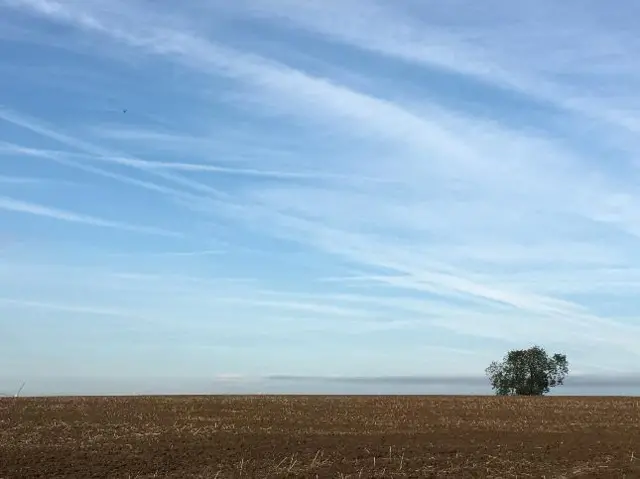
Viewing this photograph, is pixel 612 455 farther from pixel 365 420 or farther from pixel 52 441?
pixel 52 441

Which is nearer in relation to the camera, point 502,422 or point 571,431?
point 571,431

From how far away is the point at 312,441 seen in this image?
35906 mm

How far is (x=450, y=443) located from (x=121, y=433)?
15916mm

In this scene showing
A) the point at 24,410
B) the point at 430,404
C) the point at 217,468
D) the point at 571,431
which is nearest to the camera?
the point at 217,468

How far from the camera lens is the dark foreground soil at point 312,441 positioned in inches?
1232

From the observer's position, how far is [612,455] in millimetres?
33750

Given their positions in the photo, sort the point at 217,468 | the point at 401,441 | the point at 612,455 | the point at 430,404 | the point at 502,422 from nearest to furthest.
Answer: the point at 217,468, the point at 612,455, the point at 401,441, the point at 502,422, the point at 430,404

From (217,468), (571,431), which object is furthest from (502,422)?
(217,468)

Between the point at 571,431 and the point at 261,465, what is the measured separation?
665 inches

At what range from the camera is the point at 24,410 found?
47.2 metres

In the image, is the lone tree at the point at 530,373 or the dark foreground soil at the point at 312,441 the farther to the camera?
the lone tree at the point at 530,373

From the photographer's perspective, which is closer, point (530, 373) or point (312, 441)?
point (312, 441)

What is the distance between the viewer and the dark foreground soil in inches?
1232

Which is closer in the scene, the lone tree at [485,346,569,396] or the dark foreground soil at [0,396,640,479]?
the dark foreground soil at [0,396,640,479]
